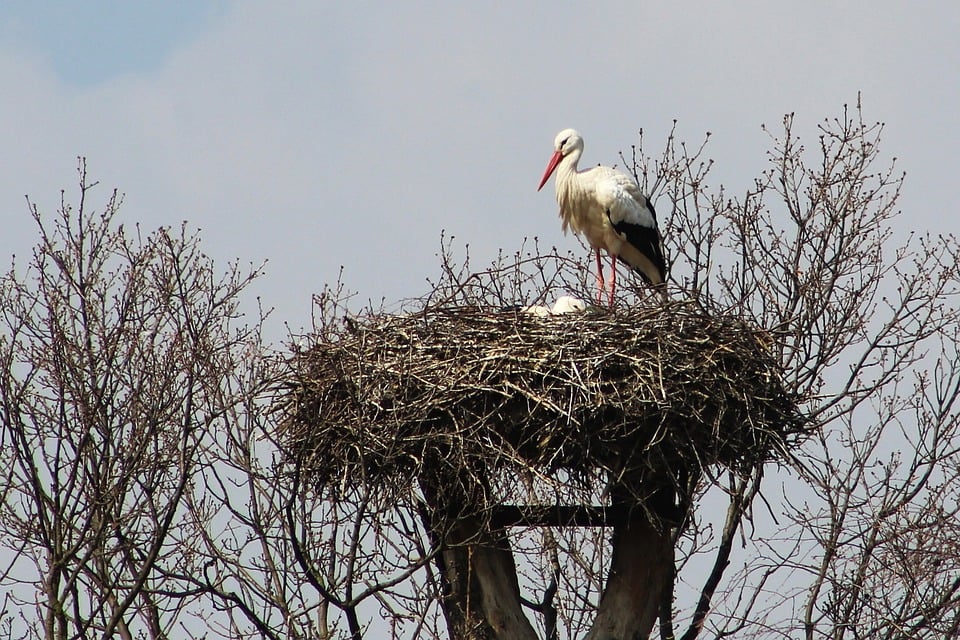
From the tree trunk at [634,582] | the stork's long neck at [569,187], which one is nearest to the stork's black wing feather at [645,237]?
the stork's long neck at [569,187]

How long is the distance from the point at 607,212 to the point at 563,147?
0.72 meters

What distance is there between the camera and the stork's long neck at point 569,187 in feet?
40.2

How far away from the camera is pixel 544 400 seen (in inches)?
333

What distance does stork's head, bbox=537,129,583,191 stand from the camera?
1245 cm

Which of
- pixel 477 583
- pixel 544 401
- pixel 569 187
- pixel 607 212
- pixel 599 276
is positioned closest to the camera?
pixel 544 401

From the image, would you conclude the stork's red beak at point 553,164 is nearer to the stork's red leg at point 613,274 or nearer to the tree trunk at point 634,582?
the stork's red leg at point 613,274

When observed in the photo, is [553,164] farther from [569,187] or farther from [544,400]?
[544,400]

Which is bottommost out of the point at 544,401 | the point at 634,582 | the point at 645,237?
the point at 634,582

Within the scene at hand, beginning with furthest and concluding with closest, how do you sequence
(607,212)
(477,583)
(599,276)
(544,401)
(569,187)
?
(599,276)
(569,187)
(607,212)
(477,583)
(544,401)

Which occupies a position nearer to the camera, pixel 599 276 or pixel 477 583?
pixel 477 583

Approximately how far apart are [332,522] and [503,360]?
4.16ft

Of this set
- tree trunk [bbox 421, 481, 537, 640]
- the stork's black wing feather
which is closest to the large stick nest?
tree trunk [bbox 421, 481, 537, 640]

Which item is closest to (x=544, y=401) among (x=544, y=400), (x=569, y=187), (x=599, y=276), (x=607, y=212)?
(x=544, y=400)

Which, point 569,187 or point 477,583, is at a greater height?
point 569,187
